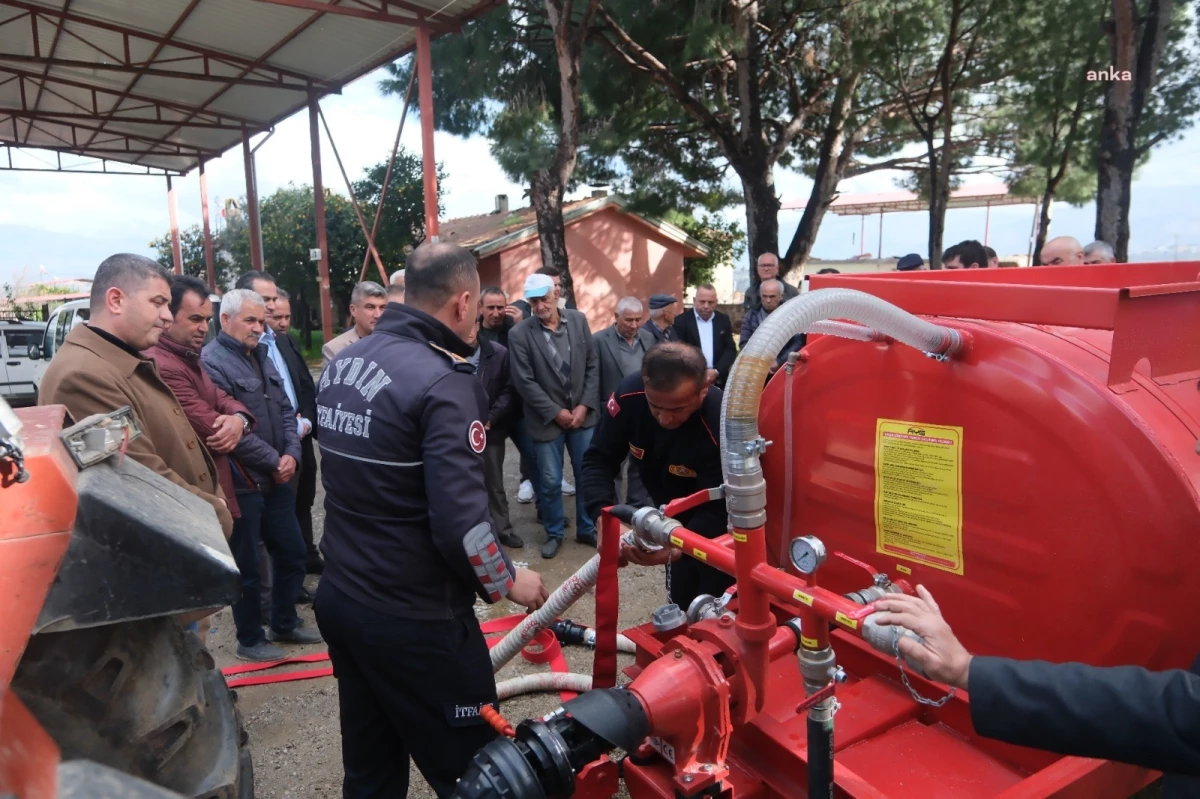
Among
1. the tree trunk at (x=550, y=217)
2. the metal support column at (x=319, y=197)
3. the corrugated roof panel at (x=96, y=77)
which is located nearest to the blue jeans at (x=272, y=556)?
the tree trunk at (x=550, y=217)

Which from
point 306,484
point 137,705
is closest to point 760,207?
point 306,484

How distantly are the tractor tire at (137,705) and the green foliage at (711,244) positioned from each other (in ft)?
67.1

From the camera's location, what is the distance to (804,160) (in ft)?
50.8

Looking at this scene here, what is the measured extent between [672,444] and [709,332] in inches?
149

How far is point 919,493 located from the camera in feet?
7.14

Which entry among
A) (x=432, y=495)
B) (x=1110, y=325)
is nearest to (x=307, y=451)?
(x=432, y=495)

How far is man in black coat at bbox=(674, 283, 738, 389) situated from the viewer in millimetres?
6633

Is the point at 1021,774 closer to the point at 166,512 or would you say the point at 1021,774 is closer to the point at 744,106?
the point at 166,512

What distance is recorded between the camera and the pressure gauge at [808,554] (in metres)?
1.63

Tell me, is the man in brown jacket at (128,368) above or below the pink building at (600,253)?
below

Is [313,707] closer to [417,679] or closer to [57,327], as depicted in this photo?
[417,679]

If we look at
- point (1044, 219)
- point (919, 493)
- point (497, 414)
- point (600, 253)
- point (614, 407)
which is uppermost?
point (1044, 219)

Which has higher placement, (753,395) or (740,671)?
(753,395)

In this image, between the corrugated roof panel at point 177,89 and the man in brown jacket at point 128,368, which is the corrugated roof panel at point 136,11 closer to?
the corrugated roof panel at point 177,89
